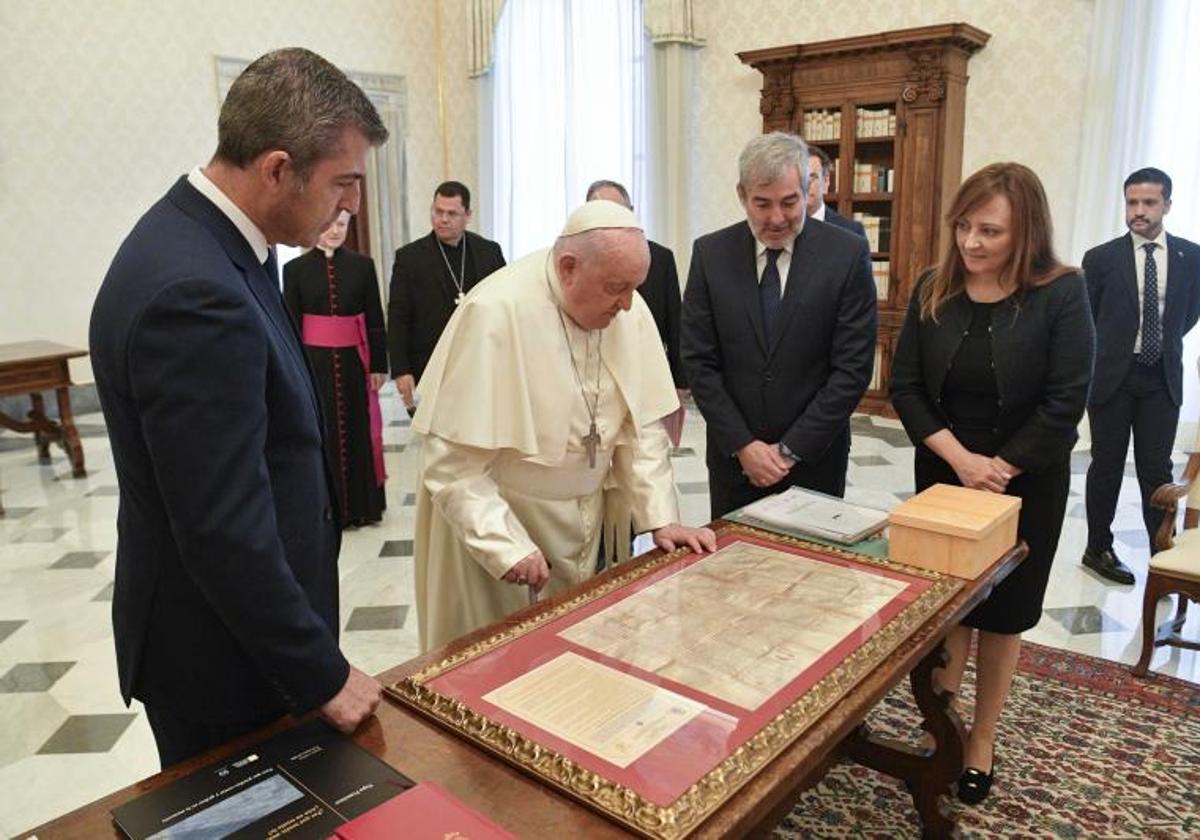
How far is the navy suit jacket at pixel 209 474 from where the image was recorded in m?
1.21

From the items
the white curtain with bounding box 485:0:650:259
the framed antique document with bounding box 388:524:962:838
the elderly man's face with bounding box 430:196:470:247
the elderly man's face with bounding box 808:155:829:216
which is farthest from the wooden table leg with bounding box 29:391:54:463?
the framed antique document with bounding box 388:524:962:838

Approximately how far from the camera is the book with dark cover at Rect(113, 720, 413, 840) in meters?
1.15

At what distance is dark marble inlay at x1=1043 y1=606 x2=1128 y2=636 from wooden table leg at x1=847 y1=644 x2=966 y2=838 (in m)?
1.59

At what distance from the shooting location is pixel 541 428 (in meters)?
2.18

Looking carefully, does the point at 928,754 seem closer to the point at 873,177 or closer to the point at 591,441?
the point at 591,441

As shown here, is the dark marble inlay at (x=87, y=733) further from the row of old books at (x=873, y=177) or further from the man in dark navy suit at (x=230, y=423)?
the row of old books at (x=873, y=177)

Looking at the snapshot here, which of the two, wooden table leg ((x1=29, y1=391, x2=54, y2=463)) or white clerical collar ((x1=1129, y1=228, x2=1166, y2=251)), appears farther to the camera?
wooden table leg ((x1=29, y1=391, x2=54, y2=463))

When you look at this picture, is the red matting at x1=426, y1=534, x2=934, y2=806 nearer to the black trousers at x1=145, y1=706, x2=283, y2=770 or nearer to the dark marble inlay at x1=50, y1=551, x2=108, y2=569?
the black trousers at x1=145, y1=706, x2=283, y2=770

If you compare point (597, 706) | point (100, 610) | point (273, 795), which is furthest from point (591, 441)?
point (100, 610)

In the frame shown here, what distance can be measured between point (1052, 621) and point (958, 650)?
1.37 metres

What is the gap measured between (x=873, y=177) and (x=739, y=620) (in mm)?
6221

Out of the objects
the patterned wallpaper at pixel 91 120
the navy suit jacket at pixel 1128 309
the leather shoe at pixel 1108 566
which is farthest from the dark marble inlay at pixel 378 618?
the patterned wallpaper at pixel 91 120

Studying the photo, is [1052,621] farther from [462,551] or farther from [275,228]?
[275,228]

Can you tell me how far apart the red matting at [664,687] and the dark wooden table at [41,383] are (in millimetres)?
5091
